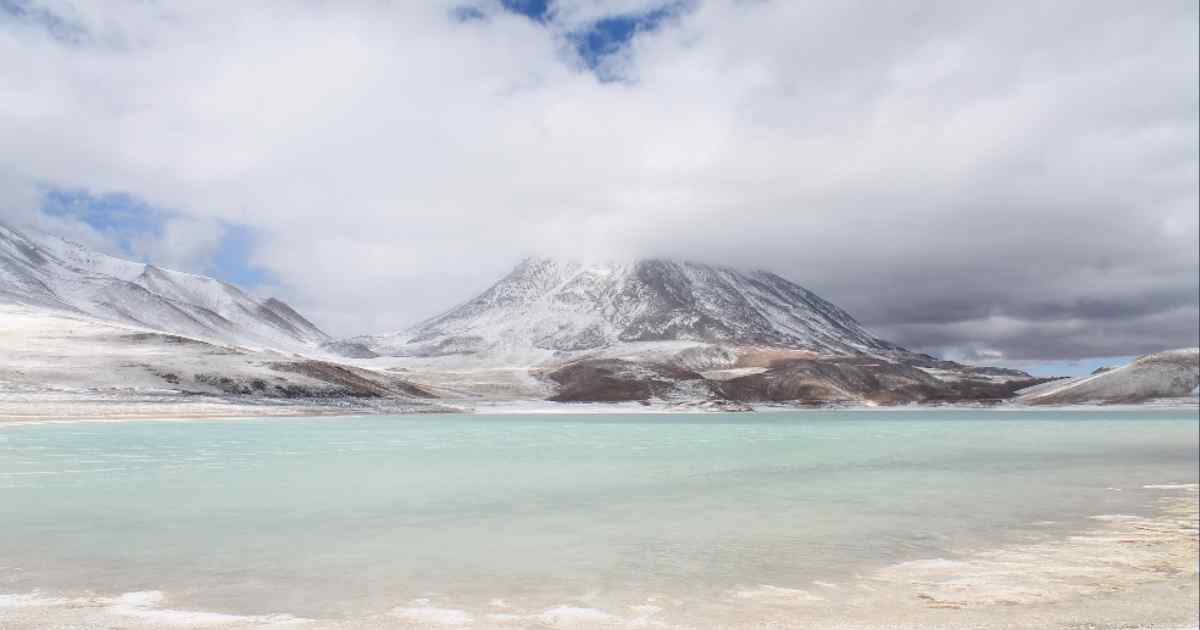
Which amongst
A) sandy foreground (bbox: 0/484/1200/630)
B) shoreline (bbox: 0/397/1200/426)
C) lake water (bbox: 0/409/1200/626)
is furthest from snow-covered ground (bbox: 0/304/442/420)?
sandy foreground (bbox: 0/484/1200/630)

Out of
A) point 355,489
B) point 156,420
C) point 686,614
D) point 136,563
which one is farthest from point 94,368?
point 686,614

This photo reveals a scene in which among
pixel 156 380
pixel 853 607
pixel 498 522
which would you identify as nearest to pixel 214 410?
pixel 156 380

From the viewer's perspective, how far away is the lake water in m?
12.8

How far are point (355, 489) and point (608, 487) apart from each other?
8.49 meters

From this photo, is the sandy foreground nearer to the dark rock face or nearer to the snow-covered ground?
the snow-covered ground

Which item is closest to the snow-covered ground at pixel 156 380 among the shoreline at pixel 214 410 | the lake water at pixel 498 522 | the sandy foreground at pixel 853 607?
the shoreline at pixel 214 410

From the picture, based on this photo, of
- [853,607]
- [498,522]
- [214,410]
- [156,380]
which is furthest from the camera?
[156,380]

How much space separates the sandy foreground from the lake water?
9.2 inches

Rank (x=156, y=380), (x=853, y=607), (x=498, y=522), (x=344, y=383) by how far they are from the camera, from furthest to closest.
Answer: (x=344, y=383) → (x=156, y=380) → (x=498, y=522) → (x=853, y=607)

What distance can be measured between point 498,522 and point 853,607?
999cm

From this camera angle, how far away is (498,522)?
64.0 feet

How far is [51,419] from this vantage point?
74438mm

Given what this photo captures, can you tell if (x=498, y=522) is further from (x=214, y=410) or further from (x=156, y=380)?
(x=156, y=380)

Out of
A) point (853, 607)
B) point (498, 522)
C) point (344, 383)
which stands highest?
point (344, 383)
